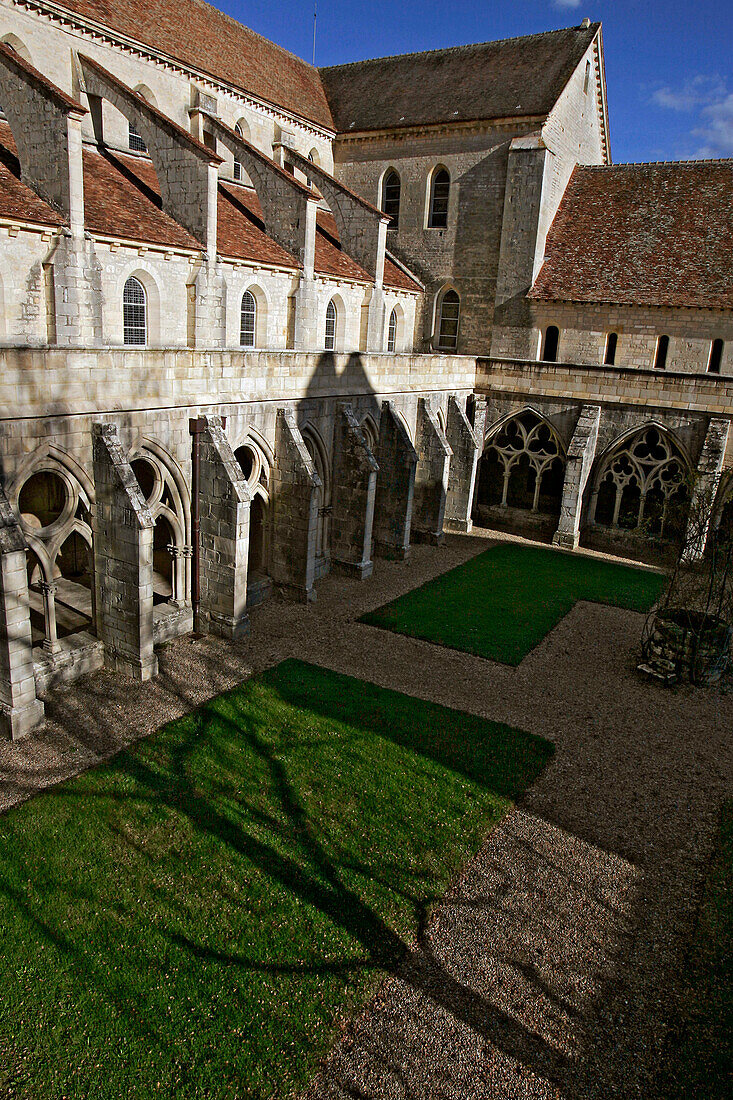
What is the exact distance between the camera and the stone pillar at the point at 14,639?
9914 millimetres

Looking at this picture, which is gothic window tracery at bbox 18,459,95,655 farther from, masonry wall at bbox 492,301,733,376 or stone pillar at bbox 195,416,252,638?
masonry wall at bbox 492,301,733,376

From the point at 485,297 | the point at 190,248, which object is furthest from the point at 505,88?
the point at 190,248

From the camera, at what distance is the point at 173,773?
9984mm

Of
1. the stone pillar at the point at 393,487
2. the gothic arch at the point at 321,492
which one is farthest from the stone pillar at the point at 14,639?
the stone pillar at the point at 393,487

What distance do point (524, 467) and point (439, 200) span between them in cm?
1239

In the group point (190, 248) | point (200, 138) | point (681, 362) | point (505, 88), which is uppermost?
point (505, 88)

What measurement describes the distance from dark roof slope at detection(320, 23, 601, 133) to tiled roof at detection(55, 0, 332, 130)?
1.61 meters

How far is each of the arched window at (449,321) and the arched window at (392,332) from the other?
189cm

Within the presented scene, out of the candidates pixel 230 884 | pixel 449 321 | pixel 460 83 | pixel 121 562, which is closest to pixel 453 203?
pixel 449 321

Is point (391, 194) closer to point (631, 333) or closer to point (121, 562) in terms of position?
point (631, 333)

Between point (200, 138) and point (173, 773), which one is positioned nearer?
point (173, 773)

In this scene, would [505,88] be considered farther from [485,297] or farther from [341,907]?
[341,907]

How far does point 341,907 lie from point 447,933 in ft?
3.84

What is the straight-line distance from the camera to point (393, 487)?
19.8 meters
